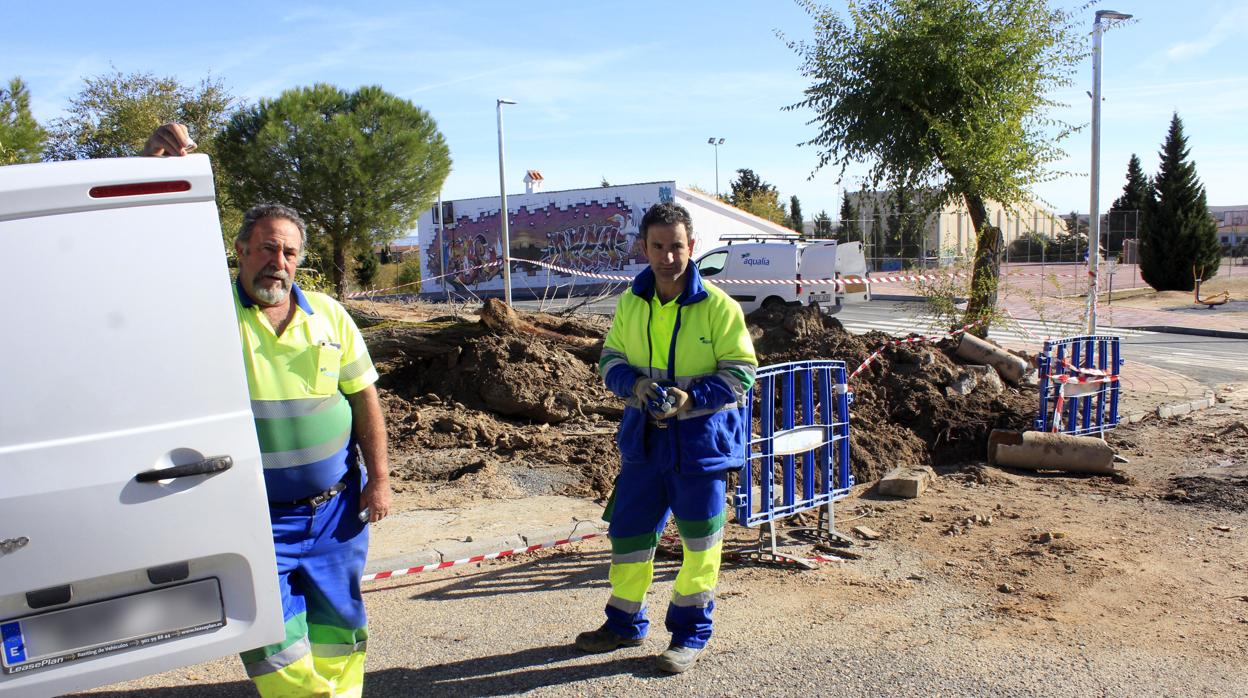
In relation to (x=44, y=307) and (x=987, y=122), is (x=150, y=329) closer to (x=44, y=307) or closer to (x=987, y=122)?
(x=44, y=307)

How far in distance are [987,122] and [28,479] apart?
1432cm

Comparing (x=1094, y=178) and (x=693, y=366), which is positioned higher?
(x=1094, y=178)

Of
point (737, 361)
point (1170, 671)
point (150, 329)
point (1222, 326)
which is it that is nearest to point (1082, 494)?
point (1170, 671)

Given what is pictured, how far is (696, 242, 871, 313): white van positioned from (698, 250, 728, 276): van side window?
619 millimetres

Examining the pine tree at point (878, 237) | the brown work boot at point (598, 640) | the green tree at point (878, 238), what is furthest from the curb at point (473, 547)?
the pine tree at point (878, 237)

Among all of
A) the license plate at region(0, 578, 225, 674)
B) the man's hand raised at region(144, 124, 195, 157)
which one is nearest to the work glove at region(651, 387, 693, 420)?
the license plate at region(0, 578, 225, 674)

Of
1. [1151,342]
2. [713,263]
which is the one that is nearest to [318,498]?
[713,263]

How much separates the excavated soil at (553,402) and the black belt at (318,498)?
3964 millimetres

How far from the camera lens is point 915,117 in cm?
1486

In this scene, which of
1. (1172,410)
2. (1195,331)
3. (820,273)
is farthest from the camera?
(1195,331)

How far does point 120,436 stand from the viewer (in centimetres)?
256

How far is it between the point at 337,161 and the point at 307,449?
27560mm

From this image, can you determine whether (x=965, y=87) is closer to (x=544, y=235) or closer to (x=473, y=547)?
(x=473, y=547)

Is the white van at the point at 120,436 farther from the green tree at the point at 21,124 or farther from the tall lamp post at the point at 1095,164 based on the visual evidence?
the green tree at the point at 21,124
